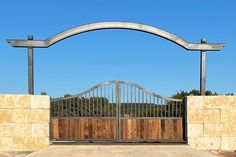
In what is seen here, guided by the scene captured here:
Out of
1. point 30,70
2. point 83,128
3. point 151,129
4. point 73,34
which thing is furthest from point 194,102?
point 30,70

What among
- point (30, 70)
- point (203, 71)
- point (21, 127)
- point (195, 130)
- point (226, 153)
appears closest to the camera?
point (21, 127)

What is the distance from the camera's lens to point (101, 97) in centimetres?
1095

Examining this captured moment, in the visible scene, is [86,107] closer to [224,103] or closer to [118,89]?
[118,89]

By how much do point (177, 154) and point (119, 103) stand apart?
2800 mm

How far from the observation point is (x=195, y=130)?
10969 millimetres

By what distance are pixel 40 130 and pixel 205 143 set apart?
536 cm

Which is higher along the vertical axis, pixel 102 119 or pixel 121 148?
pixel 102 119

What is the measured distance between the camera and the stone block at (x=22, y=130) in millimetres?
10680

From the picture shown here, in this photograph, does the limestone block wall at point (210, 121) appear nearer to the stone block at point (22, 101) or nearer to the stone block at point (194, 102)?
the stone block at point (194, 102)

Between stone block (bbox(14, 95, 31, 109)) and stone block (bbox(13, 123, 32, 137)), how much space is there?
1.88 feet

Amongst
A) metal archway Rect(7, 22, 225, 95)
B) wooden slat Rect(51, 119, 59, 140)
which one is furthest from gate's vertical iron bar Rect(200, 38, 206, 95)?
wooden slat Rect(51, 119, 59, 140)

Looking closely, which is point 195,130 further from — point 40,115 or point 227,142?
point 40,115

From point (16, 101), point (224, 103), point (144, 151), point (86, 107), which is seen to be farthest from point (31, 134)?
point (224, 103)

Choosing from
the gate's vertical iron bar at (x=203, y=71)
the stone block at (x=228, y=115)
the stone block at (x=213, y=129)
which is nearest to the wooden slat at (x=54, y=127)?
the stone block at (x=213, y=129)
